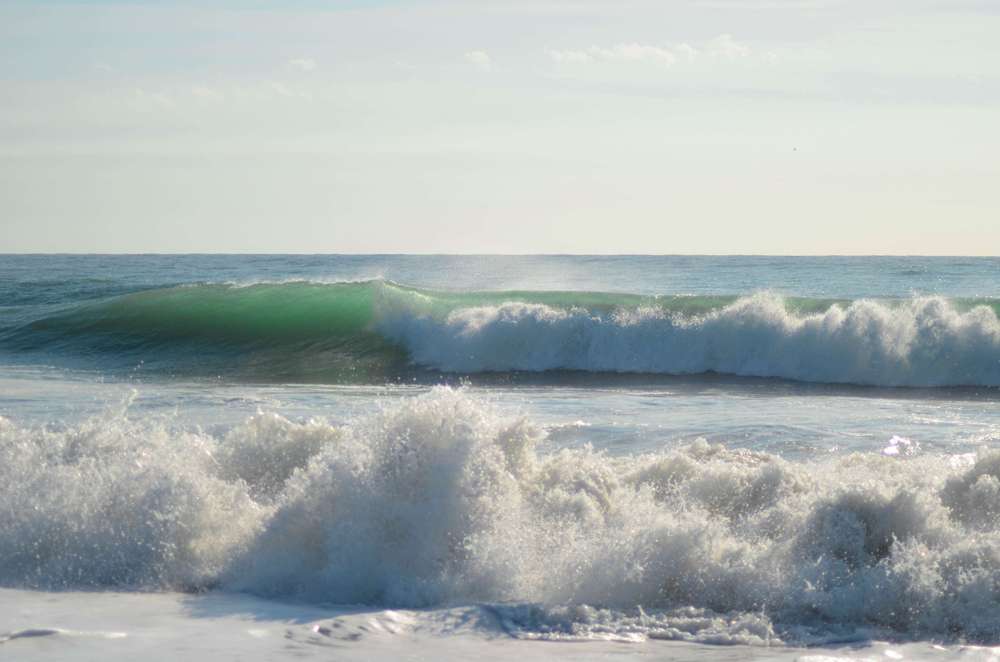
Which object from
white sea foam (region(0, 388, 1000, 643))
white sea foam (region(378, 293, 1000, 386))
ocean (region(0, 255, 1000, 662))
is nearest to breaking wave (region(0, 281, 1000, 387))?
white sea foam (region(378, 293, 1000, 386))

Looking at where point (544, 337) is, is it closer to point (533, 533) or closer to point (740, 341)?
point (740, 341)

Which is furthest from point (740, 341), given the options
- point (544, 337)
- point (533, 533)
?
point (533, 533)

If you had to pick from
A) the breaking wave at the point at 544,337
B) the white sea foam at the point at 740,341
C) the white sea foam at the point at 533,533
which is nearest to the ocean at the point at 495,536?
the white sea foam at the point at 533,533

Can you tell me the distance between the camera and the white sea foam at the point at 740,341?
17000 mm

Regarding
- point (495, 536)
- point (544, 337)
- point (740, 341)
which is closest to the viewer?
point (495, 536)

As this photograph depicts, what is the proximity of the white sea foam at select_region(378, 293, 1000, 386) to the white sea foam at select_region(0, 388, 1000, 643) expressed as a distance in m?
9.95

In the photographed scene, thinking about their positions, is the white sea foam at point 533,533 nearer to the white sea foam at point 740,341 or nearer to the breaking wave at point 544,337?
the white sea foam at point 740,341

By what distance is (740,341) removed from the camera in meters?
18.5

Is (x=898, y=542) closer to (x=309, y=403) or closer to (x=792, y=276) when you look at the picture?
(x=309, y=403)

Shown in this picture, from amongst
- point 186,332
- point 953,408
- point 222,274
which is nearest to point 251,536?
point 953,408

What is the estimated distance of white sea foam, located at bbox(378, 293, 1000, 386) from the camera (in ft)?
55.8

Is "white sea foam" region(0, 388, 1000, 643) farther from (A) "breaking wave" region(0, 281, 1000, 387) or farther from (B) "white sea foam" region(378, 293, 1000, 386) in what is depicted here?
(A) "breaking wave" region(0, 281, 1000, 387)

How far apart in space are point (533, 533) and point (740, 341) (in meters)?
12.8

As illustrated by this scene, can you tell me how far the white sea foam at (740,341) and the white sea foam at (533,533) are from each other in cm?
995
